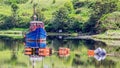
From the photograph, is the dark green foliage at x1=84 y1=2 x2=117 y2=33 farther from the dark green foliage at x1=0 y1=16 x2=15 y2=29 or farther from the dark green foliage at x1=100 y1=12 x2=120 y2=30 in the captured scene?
the dark green foliage at x1=0 y1=16 x2=15 y2=29

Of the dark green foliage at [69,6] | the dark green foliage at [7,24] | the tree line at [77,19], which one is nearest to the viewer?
the tree line at [77,19]

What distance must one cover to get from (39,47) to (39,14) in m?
83.9

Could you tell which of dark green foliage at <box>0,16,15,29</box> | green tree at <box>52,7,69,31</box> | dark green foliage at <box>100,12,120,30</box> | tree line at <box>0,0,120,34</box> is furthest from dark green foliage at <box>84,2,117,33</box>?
dark green foliage at <box>0,16,15,29</box>

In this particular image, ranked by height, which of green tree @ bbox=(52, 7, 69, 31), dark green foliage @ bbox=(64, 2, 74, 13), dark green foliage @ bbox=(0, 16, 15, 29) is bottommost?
dark green foliage @ bbox=(0, 16, 15, 29)

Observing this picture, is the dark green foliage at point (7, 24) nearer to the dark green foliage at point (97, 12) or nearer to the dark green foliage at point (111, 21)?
the dark green foliage at point (97, 12)

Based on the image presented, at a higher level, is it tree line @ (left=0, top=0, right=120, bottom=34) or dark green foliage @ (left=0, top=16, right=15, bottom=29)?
tree line @ (left=0, top=0, right=120, bottom=34)

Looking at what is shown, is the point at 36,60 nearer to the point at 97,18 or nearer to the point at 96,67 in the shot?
the point at 96,67

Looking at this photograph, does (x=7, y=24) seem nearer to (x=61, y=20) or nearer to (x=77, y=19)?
(x=61, y=20)

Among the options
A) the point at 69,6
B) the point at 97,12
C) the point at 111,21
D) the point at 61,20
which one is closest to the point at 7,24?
the point at 61,20

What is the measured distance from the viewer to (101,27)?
361ft

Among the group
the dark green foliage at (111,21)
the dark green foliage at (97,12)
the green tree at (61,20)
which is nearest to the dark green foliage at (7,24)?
the green tree at (61,20)

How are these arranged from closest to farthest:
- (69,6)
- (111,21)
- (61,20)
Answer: (111,21) → (61,20) → (69,6)

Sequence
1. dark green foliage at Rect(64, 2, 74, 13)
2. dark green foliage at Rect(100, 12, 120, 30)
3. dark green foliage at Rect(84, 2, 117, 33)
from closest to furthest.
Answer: dark green foliage at Rect(100, 12, 120, 30) → dark green foliage at Rect(84, 2, 117, 33) → dark green foliage at Rect(64, 2, 74, 13)

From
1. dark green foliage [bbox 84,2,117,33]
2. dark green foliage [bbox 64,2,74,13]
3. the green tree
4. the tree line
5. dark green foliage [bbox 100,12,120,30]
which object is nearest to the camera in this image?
dark green foliage [bbox 100,12,120,30]
